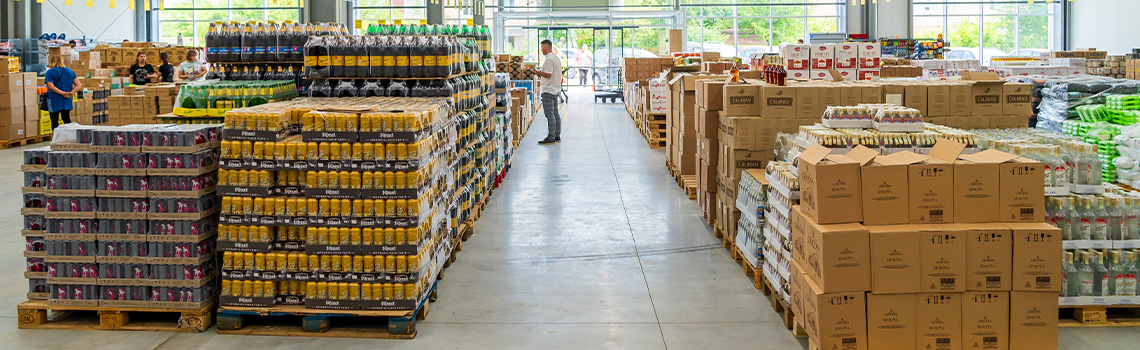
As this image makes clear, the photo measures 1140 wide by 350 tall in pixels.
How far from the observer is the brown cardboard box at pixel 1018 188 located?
4828mm

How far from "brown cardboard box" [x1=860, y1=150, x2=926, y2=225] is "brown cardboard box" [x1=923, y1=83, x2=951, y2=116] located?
9.64ft

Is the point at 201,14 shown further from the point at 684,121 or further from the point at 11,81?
the point at 684,121

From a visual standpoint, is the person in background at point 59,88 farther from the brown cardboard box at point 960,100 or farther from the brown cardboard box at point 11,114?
the brown cardboard box at point 960,100

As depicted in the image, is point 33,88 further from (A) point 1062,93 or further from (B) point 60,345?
(A) point 1062,93

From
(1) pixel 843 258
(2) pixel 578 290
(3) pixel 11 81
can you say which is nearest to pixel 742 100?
(2) pixel 578 290

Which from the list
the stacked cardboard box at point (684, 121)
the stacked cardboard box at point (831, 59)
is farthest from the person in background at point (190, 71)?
the stacked cardboard box at point (831, 59)

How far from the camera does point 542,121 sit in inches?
854

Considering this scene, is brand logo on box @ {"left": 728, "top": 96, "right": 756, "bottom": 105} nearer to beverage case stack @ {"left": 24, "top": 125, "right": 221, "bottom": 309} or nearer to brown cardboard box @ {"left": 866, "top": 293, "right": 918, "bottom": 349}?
brown cardboard box @ {"left": 866, "top": 293, "right": 918, "bottom": 349}

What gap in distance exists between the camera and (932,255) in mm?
4703

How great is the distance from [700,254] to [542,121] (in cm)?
1413

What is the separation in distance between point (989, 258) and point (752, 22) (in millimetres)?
29467

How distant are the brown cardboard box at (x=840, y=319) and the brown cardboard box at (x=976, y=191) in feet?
2.25

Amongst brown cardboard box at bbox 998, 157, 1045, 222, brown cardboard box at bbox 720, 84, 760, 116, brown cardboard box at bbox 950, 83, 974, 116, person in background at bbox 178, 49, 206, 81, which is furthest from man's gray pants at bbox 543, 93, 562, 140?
brown cardboard box at bbox 998, 157, 1045, 222

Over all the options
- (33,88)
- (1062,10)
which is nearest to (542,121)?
(33,88)
